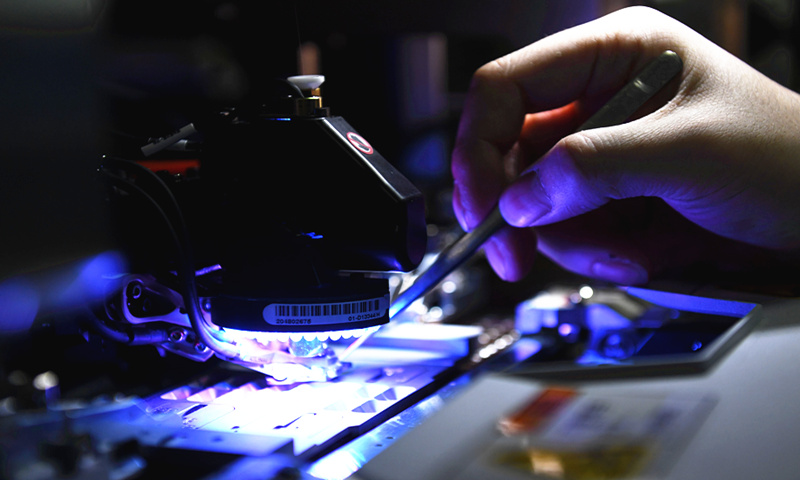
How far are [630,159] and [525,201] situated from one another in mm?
122

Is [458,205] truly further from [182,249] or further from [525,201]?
[182,249]

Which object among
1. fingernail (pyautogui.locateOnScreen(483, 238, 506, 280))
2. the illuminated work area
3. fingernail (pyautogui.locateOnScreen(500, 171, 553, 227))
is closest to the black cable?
the illuminated work area

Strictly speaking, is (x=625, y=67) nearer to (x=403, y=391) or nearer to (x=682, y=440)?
(x=403, y=391)

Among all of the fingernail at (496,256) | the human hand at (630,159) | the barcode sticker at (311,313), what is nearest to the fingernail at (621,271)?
the human hand at (630,159)

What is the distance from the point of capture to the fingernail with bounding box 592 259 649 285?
895mm

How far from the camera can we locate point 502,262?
95cm

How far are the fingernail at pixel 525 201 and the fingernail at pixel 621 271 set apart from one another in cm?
20

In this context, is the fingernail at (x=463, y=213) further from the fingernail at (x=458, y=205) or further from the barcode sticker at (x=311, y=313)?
the barcode sticker at (x=311, y=313)

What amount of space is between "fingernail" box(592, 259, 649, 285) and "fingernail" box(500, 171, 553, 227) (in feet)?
0.66

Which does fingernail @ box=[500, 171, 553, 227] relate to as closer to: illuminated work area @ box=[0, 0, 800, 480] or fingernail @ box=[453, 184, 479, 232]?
illuminated work area @ box=[0, 0, 800, 480]

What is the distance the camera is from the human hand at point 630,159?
702mm

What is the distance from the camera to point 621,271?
917mm

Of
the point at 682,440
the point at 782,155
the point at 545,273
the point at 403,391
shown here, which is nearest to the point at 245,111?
the point at 403,391

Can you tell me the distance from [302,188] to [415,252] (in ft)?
0.36
